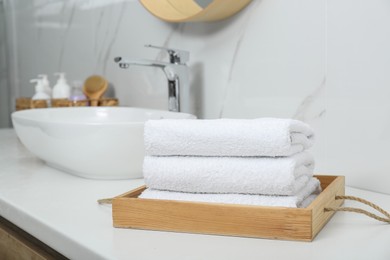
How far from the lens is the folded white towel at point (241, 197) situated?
2.50 ft

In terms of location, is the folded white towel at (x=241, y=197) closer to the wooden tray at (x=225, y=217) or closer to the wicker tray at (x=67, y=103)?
the wooden tray at (x=225, y=217)

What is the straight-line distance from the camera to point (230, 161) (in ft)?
2.56

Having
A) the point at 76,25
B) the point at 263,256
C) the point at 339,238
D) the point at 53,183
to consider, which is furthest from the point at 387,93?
the point at 76,25

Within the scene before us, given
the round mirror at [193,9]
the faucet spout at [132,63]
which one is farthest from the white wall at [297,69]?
the faucet spout at [132,63]

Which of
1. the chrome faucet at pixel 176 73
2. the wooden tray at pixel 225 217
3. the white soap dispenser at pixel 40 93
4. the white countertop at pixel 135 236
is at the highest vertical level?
the chrome faucet at pixel 176 73

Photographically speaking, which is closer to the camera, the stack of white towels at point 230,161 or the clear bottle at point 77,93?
the stack of white towels at point 230,161

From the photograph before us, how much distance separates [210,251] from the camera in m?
0.71

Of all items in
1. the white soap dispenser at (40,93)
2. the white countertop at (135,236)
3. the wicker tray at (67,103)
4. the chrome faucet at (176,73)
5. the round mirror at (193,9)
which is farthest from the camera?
the white soap dispenser at (40,93)

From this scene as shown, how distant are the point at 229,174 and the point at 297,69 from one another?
20.0 inches

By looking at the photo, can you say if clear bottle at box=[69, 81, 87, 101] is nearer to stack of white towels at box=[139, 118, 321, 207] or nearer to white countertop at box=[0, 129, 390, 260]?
white countertop at box=[0, 129, 390, 260]

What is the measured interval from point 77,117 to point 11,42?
1.38m

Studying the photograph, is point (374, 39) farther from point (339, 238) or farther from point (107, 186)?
point (107, 186)

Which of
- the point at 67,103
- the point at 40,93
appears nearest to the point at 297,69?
the point at 67,103

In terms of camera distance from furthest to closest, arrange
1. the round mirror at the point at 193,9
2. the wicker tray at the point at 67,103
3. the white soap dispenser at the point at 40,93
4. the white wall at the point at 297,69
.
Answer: the white soap dispenser at the point at 40,93 < the wicker tray at the point at 67,103 < the round mirror at the point at 193,9 < the white wall at the point at 297,69
